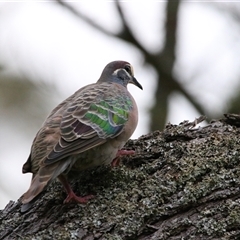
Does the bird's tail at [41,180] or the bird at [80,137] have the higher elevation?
the bird at [80,137]

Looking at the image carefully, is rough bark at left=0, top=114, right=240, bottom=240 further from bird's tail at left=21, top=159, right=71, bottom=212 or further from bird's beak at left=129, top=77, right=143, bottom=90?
bird's beak at left=129, top=77, right=143, bottom=90

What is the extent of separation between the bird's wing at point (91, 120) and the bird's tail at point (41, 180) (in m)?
0.06

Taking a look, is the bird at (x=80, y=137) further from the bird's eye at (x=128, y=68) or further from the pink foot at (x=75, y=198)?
the bird's eye at (x=128, y=68)

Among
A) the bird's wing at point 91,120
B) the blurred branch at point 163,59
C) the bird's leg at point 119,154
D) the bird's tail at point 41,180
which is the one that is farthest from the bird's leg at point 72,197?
the blurred branch at point 163,59

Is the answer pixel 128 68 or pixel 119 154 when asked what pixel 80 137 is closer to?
pixel 119 154

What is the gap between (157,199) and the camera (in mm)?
3908

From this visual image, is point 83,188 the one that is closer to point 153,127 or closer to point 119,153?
point 119,153

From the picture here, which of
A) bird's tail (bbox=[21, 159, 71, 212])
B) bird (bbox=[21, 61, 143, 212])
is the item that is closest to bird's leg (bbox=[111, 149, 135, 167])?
bird (bbox=[21, 61, 143, 212])

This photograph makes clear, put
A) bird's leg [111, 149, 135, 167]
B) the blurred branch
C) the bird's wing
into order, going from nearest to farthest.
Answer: the bird's wing < bird's leg [111, 149, 135, 167] < the blurred branch

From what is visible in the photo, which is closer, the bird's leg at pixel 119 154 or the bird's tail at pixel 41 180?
the bird's tail at pixel 41 180

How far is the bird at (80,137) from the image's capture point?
4270 millimetres

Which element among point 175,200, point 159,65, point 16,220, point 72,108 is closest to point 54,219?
point 16,220

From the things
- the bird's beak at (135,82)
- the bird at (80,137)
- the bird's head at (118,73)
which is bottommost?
the bird at (80,137)

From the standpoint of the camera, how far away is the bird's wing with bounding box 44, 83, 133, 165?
4.40m
